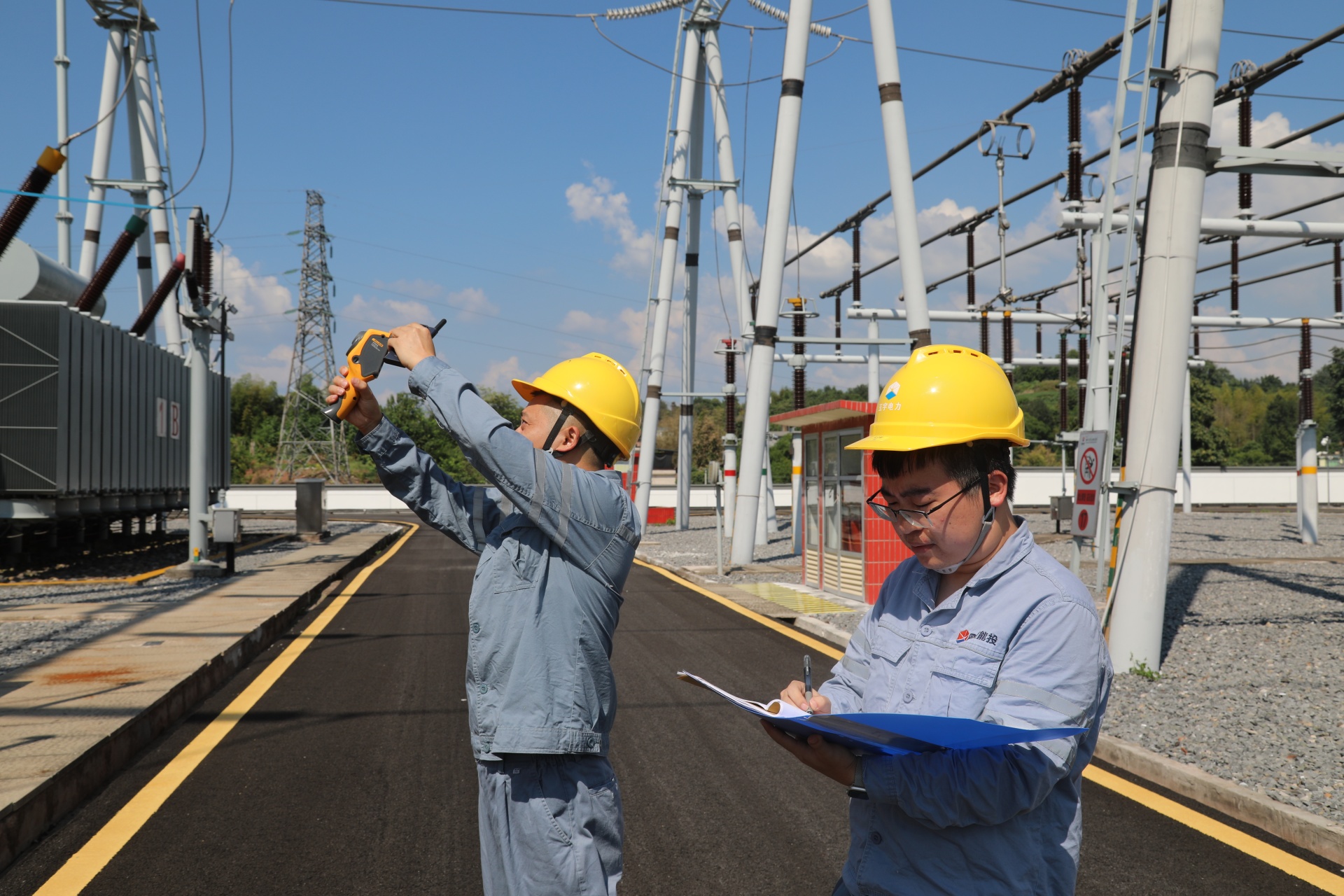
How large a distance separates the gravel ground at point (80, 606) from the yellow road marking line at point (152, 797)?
186 cm

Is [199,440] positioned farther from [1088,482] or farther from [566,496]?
[566,496]

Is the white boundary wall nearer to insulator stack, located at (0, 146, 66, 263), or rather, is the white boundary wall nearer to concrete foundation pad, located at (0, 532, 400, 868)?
insulator stack, located at (0, 146, 66, 263)

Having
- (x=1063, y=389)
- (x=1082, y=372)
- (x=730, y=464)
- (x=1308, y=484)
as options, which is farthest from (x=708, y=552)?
(x=1308, y=484)

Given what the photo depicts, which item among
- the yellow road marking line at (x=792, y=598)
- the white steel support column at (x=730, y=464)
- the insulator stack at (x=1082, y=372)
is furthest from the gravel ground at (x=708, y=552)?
the insulator stack at (x=1082, y=372)

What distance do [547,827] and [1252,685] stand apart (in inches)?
274

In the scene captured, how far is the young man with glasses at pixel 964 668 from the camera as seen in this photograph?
190 cm

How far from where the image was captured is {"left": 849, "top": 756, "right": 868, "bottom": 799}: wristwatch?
1.97 metres

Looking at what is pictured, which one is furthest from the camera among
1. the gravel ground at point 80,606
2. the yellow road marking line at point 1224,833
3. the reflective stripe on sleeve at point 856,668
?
the gravel ground at point 80,606

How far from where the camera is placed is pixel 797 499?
2219 centimetres

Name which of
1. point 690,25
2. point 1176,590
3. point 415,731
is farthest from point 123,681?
point 690,25

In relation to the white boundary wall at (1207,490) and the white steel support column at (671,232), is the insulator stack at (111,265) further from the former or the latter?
the white boundary wall at (1207,490)

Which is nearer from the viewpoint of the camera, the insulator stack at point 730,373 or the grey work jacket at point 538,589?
the grey work jacket at point 538,589

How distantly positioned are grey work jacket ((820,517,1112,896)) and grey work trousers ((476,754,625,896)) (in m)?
0.76

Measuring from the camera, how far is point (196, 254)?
16.0 metres
